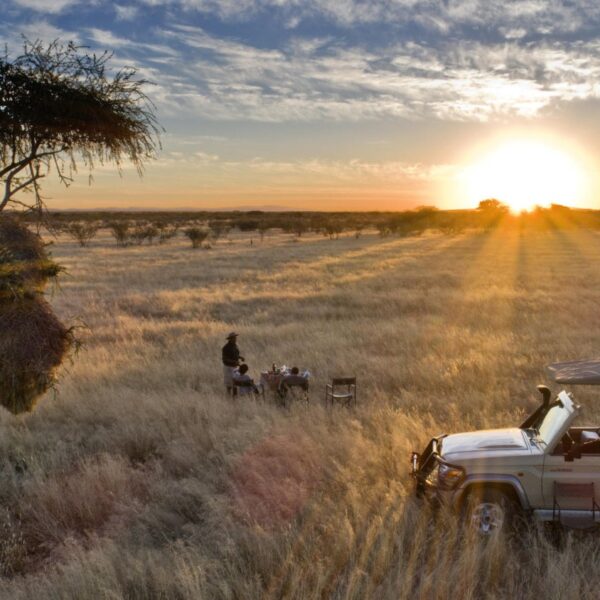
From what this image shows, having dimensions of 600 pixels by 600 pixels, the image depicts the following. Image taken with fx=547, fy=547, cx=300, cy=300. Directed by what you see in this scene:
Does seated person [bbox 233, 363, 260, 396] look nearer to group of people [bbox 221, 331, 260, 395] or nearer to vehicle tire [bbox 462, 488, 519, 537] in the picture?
group of people [bbox 221, 331, 260, 395]

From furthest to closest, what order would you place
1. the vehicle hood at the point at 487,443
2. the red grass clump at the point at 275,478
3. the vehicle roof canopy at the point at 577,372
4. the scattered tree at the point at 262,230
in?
the scattered tree at the point at 262,230
the red grass clump at the point at 275,478
the vehicle hood at the point at 487,443
the vehicle roof canopy at the point at 577,372

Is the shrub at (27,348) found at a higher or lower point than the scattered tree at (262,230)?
lower

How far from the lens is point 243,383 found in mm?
10898

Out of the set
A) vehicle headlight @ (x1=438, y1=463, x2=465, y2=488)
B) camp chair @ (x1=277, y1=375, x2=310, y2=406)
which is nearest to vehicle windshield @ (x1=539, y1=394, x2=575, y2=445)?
vehicle headlight @ (x1=438, y1=463, x2=465, y2=488)

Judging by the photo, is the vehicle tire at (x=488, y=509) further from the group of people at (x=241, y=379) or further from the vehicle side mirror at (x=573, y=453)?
the group of people at (x=241, y=379)

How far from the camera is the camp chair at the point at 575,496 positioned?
568 centimetres

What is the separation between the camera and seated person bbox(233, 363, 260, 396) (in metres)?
10.9

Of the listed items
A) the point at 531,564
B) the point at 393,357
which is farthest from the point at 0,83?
the point at 393,357

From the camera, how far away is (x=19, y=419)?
9.82 meters

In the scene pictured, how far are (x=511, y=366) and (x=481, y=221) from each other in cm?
11329

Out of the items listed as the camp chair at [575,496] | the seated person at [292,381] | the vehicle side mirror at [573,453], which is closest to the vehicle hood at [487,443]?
the vehicle side mirror at [573,453]

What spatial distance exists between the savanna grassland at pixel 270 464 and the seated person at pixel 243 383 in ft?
1.45

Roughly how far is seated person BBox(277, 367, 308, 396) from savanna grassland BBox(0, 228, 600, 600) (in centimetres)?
56

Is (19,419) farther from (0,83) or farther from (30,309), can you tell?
(0,83)
